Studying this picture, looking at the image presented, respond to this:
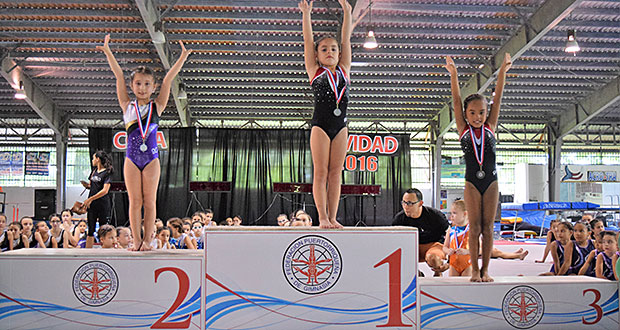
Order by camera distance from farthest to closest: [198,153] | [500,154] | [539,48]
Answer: [500,154], [198,153], [539,48]

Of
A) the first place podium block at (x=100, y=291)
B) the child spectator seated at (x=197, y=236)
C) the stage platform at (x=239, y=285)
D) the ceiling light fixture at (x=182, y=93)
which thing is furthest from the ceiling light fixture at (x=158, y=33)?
the first place podium block at (x=100, y=291)

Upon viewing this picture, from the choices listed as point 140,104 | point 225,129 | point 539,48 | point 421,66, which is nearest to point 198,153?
point 225,129

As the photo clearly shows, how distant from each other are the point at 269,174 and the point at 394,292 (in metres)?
12.6

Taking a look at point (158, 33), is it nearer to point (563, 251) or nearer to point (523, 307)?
point (563, 251)

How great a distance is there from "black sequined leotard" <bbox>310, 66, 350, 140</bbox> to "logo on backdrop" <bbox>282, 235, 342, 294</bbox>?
0.90m

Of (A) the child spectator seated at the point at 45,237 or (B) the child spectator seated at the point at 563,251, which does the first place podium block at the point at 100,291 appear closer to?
(A) the child spectator seated at the point at 45,237

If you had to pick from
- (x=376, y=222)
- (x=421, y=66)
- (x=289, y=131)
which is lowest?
(x=376, y=222)

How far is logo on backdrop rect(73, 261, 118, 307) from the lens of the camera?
3990mm

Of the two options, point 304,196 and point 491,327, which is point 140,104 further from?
point 304,196

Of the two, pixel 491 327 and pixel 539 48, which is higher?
pixel 539 48

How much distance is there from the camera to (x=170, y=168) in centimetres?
1612

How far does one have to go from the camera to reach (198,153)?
1633cm

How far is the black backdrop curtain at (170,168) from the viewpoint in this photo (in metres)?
16.0

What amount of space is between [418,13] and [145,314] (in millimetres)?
→ 9431
